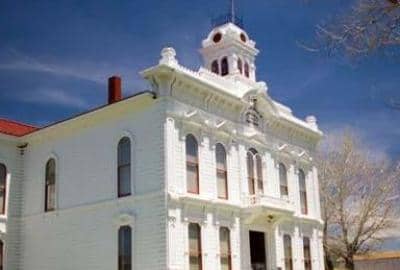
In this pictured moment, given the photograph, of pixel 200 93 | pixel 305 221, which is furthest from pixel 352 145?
pixel 200 93

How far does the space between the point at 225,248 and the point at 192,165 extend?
162 inches

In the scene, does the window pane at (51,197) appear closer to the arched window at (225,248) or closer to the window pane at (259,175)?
the arched window at (225,248)

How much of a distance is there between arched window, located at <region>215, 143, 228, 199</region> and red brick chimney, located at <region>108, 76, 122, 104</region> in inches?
225

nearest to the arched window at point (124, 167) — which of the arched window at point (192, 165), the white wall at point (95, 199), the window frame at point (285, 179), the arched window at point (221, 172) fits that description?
the white wall at point (95, 199)

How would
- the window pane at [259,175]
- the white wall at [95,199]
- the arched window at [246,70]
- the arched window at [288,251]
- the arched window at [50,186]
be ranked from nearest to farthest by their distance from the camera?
1. the white wall at [95,199]
2. the arched window at [50,186]
3. the window pane at [259,175]
4. the arched window at [288,251]
5. the arched window at [246,70]

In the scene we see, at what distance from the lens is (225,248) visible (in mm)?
27672

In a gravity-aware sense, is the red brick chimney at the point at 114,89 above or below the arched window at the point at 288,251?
above

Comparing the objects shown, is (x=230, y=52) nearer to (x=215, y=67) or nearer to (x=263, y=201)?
(x=215, y=67)

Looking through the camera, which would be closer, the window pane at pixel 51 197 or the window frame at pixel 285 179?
the window pane at pixel 51 197

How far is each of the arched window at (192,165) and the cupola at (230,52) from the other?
6.49 metres

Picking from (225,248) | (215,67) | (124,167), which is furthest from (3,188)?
(215,67)

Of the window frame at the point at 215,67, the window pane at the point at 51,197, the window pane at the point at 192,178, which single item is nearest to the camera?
the window pane at the point at 192,178

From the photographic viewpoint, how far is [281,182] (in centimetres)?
3312

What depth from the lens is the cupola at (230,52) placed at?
3322 centimetres
